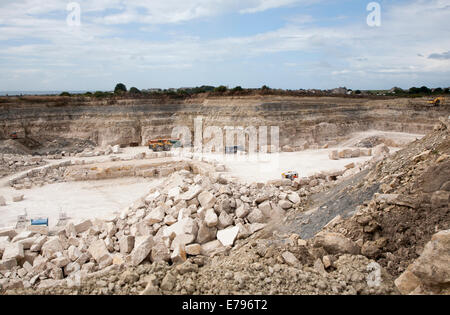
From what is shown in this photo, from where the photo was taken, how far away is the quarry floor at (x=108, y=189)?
1510 centimetres

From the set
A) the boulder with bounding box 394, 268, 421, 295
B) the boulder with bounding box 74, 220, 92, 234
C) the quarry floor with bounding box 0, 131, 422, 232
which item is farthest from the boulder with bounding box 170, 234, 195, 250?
the quarry floor with bounding box 0, 131, 422, 232

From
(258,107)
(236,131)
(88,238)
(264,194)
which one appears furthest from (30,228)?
(258,107)

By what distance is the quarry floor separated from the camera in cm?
1510

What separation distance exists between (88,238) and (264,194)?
18.7ft

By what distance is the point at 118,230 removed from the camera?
10492 mm

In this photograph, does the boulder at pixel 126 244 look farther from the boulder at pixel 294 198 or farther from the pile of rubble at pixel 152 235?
the boulder at pixel 294 198

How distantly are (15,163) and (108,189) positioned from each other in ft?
29.6

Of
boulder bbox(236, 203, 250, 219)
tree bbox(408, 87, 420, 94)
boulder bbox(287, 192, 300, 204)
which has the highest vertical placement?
tree bbox(408, 87, 420, 94)

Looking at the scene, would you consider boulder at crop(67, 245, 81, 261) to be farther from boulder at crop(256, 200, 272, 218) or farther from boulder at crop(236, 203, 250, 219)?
boulder at crop(256, 200, 272, 218)

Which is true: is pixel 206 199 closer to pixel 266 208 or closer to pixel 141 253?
pixel 266 208

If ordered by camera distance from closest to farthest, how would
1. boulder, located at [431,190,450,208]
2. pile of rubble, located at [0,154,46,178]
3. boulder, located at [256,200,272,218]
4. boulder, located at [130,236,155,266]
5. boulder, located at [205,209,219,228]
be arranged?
boulder, located at [431,190,450,208]
boulder, located at [130,236,155,266]
boulder, located at [205,209,219,228]
boulder, located at [256,200,272,218]
pile of rubble, located at [0,154,46,178]

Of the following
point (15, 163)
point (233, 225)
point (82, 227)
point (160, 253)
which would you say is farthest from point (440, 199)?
point (15, 163)

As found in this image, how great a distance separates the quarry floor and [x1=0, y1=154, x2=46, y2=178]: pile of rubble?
1.72 metres

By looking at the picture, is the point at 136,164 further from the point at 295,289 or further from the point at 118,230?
the point at 295,289
